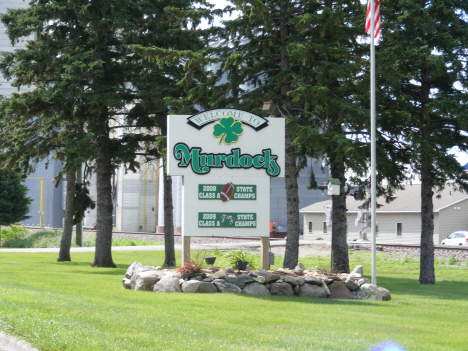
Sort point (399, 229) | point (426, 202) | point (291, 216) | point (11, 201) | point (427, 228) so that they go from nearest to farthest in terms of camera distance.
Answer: point (291, 216)
point (426, 202)
point (427, 228)
point (11, 201)
point (399, 229)

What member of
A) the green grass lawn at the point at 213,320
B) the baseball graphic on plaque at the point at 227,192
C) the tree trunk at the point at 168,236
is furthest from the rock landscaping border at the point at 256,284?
the tree trunk at the point at 168,236

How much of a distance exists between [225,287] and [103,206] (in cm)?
1216

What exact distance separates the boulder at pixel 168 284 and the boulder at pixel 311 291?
10.1ft

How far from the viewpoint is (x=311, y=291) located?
14.9 metres

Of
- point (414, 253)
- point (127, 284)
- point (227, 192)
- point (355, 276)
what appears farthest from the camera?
point (414, 253)

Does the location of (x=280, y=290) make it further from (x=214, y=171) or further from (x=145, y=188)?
(x=145, y=188)

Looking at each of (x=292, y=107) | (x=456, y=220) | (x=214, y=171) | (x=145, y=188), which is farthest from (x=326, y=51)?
(x=145, y=188)

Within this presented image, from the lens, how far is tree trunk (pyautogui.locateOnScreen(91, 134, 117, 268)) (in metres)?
25.4

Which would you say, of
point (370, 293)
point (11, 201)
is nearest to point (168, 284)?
point (370, 293)

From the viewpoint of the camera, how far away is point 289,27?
870 inches

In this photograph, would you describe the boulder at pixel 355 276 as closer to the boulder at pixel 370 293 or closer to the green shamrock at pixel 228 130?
the boulder at pixel 370 293

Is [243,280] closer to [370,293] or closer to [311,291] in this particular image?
[311,291]

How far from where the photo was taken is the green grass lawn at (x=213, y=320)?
25.4 feet

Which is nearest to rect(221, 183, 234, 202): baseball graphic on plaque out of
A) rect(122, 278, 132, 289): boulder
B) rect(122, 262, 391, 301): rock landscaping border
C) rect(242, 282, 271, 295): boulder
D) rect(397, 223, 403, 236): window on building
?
rect(122, 262, 391, 301): rock landscaping border
